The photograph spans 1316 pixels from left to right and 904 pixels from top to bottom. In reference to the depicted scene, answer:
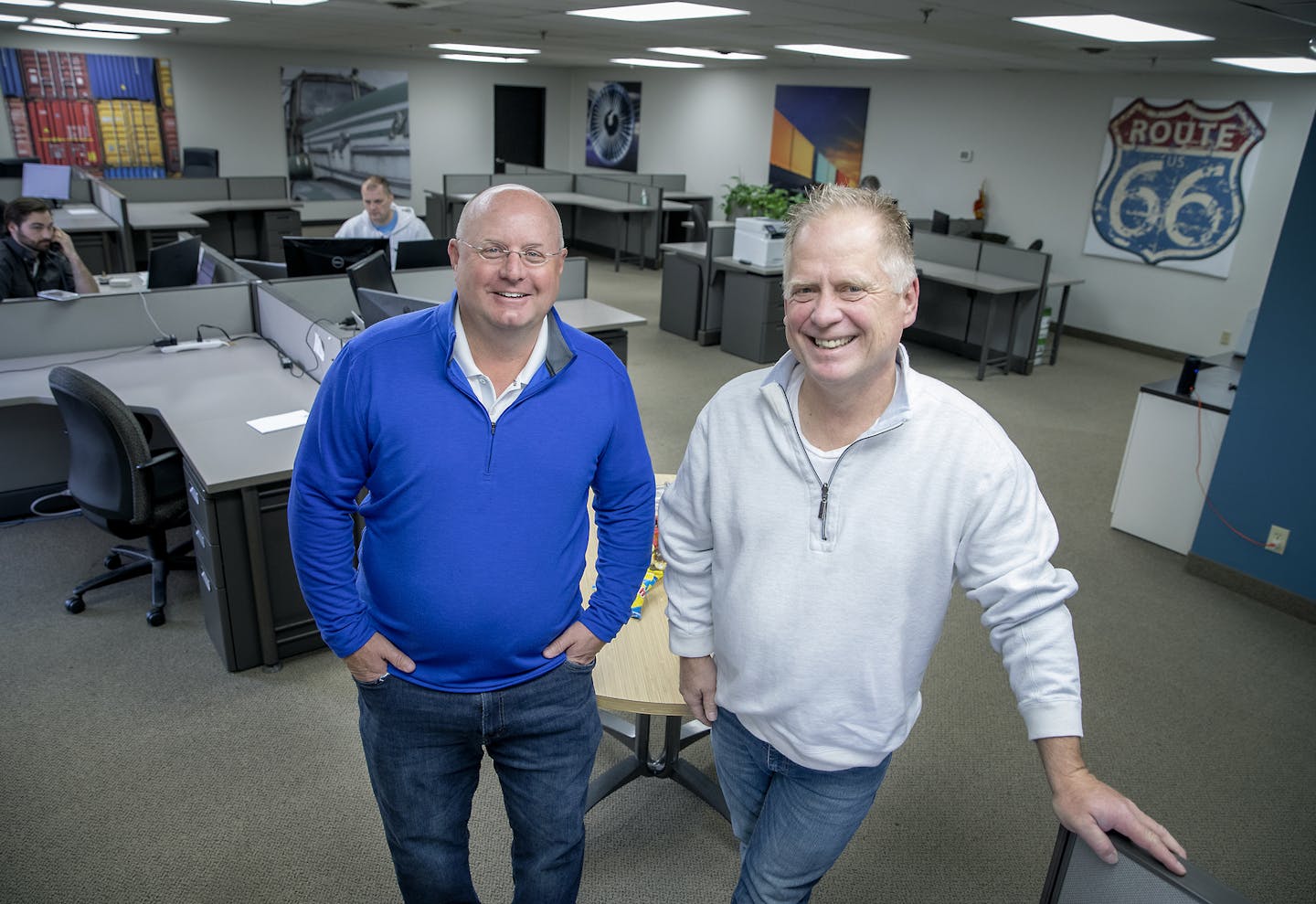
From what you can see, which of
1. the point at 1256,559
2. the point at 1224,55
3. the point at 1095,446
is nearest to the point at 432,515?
the point at 1256,559

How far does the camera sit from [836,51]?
23.1 ft

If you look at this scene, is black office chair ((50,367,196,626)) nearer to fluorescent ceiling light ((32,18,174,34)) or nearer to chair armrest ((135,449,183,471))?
chair armrest ((135,449,183,471))

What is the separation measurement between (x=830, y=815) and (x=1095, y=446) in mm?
4734

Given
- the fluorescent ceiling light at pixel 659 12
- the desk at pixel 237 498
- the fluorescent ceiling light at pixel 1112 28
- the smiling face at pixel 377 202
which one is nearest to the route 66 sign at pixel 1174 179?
the fluorescent ceiling light at pixel 1112 28

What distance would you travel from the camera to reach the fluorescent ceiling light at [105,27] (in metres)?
7.54

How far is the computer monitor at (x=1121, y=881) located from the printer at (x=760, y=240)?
5745 millimetres

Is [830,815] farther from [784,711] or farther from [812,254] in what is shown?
[812,254]

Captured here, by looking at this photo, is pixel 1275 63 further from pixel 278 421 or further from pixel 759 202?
pixel 278 421

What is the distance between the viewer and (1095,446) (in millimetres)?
5344

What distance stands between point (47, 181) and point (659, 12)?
5.80 m

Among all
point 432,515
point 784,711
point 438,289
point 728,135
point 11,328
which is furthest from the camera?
point 728,135

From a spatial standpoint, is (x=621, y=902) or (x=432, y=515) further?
(x=621, y=902)

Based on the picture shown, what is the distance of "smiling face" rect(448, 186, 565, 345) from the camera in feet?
4.58

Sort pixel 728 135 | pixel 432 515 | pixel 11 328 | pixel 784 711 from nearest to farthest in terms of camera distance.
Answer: pixel 784 711, pixel 432 515, pixel 11 328, pixel 728 135
